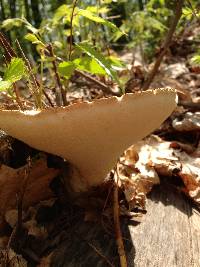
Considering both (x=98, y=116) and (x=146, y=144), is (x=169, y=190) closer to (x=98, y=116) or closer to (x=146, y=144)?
(x=146, y=144)

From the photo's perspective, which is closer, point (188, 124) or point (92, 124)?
point (92, 124)

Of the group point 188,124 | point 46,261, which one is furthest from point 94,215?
point 188,124

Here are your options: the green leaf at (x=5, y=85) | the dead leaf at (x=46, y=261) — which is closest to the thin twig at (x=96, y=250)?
the dead leaf at (x=46, y=261)

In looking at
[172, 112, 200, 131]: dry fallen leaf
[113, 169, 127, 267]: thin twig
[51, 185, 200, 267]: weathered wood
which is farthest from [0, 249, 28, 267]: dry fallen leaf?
[172, 112, 200, 131]: dry fallen leaf

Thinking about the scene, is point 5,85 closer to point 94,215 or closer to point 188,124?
point 94,215

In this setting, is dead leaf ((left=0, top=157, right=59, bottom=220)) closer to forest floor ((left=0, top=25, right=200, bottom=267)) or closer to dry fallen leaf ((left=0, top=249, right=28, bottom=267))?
forest floor ((left=0, top=25, right=200, bottom=267))

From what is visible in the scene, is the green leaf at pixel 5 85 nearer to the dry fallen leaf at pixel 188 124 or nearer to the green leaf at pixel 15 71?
the green leaf at pixel 15 71
